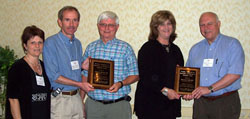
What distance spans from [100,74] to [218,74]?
136 cm

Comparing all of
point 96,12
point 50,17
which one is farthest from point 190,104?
point 50,17

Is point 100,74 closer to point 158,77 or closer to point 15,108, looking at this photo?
point 158,77

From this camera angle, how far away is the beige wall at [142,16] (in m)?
3.95

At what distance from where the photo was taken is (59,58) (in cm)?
282

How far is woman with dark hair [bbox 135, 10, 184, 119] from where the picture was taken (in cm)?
291

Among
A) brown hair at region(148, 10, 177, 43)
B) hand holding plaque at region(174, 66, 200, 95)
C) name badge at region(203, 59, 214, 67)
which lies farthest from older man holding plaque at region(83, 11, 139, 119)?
name badge at region(203, 59, 214, 67)

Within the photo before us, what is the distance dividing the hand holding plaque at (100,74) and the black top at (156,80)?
16.1 inches

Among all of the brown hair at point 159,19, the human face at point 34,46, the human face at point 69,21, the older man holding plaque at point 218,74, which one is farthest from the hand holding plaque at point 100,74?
the older man holding plaque at point 218,74

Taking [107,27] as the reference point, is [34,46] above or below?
below

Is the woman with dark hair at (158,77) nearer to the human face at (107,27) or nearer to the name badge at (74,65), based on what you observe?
the human face at (107,27)

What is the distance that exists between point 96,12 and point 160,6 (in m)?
1.05

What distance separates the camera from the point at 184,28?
13.3ft

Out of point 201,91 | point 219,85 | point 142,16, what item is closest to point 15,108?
point 201,91

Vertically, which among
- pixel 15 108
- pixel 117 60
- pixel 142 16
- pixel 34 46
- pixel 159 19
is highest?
pixel 142 16
